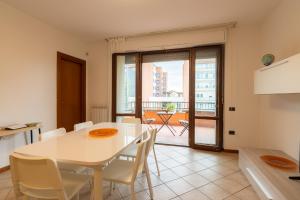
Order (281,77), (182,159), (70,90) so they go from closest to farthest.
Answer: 1. (281,77)
2. (182,159)
3. (70,90)

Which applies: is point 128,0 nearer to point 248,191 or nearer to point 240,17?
point 240,17

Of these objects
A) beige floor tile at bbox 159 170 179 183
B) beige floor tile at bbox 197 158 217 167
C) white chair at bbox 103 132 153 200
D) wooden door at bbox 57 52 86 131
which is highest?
wooden door at bbox 57 52 86 131

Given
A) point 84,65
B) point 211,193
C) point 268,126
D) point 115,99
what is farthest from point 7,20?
point 268,126

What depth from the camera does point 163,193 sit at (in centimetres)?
195

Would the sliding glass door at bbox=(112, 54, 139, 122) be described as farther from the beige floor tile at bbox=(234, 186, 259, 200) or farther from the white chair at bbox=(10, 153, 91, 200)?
the white chair at bbox=(10, 153, 91, 200)

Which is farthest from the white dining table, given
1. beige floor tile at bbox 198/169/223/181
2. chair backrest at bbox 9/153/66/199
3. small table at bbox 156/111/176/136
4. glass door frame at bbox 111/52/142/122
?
small table at bbox 156/111/176/136

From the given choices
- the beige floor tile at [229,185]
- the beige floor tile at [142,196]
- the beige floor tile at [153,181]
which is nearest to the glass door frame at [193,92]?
the beige floor tile at [229,185]

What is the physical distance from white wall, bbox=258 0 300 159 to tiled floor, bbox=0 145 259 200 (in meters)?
0.73

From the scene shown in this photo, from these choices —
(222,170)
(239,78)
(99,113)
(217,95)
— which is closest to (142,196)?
(222,170)

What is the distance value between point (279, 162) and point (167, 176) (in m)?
1.40

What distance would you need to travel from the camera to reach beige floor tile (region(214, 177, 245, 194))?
204cm

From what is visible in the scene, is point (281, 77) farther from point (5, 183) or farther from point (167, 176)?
point (5, 183)

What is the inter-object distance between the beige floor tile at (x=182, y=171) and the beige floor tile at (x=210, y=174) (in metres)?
0.15

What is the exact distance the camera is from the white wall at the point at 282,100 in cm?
205
